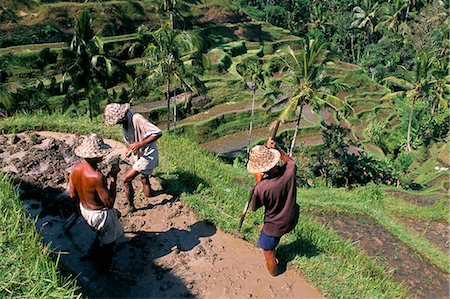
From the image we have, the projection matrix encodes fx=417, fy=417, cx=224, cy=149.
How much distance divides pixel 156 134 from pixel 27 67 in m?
19.8

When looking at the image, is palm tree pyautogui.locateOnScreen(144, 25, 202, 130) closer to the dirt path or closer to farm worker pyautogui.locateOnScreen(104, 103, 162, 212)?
the dirt path

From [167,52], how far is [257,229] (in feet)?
36.1

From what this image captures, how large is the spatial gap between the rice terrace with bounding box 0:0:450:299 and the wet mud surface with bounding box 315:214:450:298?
0.14ft

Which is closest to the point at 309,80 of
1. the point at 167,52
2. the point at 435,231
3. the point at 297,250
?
the point at 167,52


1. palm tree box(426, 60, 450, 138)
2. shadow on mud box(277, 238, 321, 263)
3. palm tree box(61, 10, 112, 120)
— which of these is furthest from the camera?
palm tree box(426, 60, 450, 138)

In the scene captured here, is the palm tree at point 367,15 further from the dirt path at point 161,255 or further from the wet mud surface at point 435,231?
the dirt path at point 161,255

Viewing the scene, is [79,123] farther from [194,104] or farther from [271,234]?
[194,104]

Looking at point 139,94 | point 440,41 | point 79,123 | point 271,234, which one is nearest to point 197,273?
point 271,234

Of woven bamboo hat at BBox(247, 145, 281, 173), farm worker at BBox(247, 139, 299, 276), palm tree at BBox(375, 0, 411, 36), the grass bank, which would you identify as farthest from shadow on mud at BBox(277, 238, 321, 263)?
palm tree at BBox(375, 0, 411, 36)

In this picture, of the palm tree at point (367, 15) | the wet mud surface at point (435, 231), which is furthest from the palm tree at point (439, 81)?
the palm tree at point (367, 15)

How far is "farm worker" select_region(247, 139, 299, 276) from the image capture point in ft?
12.6

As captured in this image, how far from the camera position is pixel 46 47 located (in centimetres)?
2297

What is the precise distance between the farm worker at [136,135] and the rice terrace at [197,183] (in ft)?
0.06

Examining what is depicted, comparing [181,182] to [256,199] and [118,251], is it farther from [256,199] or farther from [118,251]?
[256,199]
